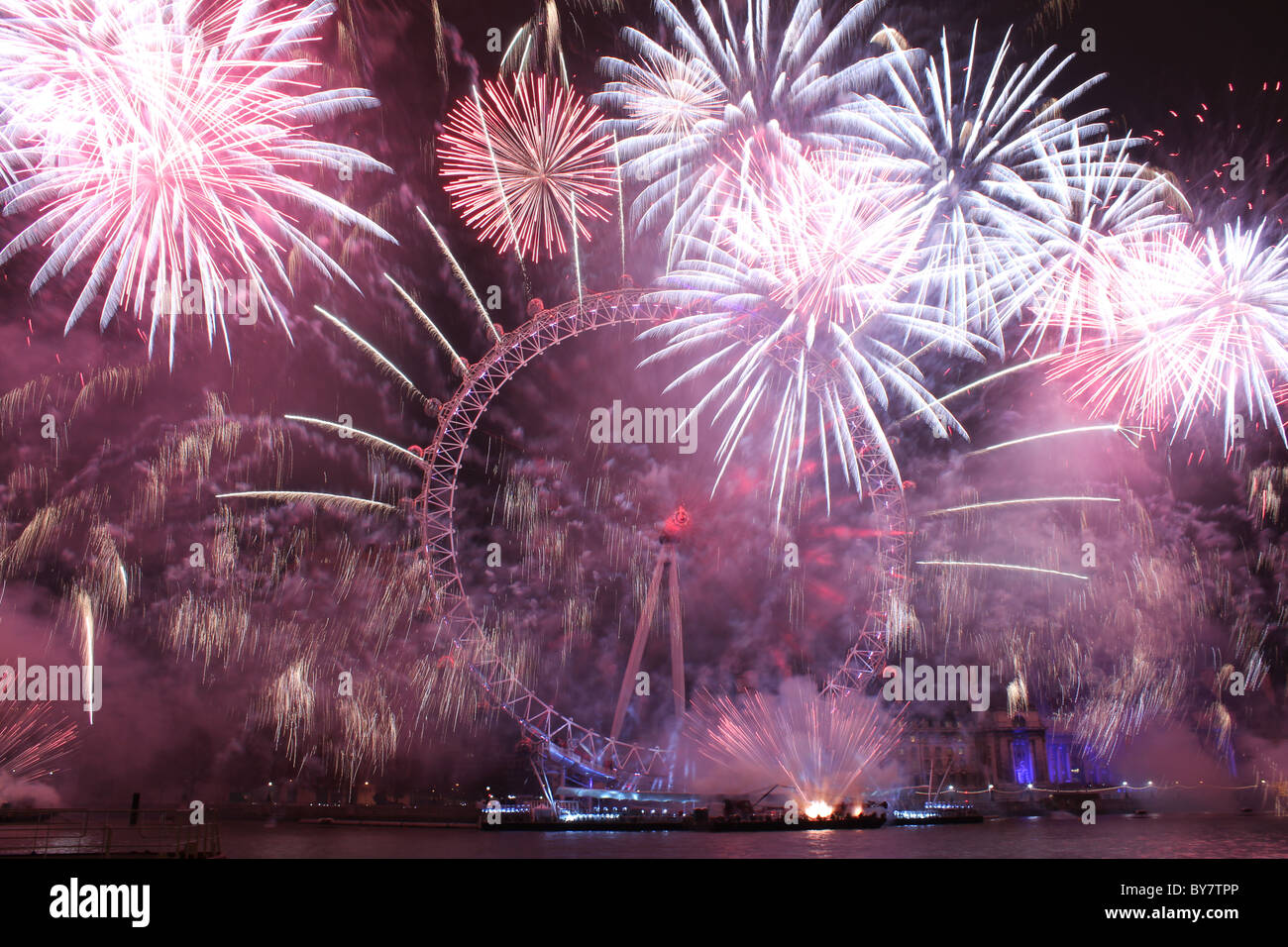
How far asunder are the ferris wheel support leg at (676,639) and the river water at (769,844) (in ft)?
26.7

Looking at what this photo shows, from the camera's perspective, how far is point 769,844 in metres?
52.9

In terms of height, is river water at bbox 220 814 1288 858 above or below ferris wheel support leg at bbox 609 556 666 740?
below

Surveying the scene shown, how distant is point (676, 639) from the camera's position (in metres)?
52.9

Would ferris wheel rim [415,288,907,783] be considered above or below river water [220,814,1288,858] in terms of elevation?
above

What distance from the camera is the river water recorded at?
45.3 m

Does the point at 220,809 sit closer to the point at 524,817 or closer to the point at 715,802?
the point at 524,817

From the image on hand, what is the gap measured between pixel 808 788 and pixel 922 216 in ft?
175

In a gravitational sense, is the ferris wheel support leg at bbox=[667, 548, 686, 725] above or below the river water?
above

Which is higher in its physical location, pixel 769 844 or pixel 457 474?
pixel 457 474

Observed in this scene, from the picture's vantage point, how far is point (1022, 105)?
29.0m

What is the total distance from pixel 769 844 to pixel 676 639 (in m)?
12.9

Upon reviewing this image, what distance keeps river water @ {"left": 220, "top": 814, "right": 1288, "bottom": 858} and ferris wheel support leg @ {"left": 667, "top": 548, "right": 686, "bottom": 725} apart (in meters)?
8.15
